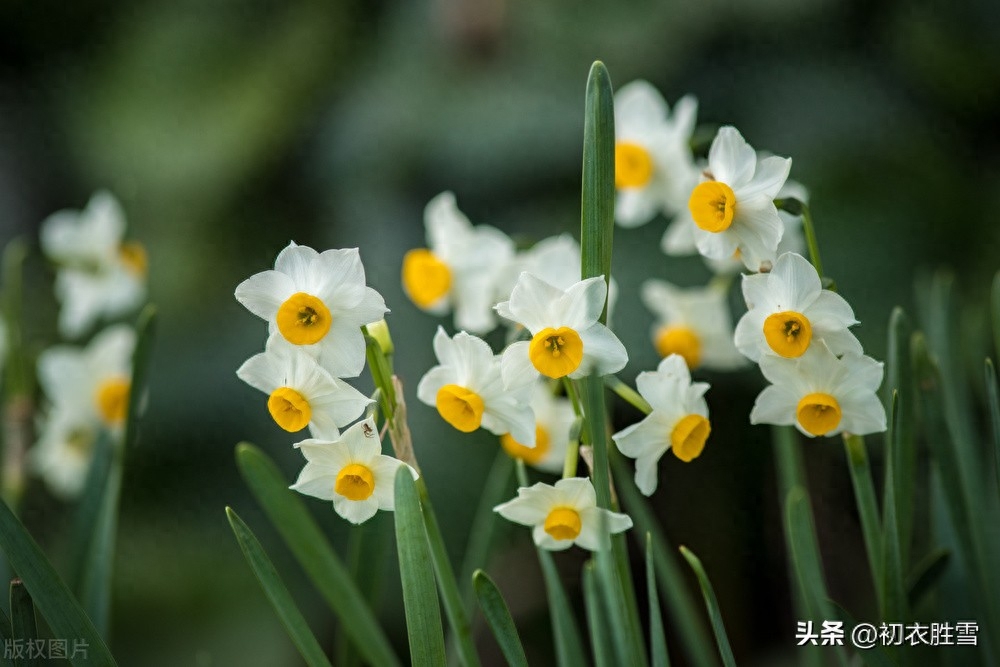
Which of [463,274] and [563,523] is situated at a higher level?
[463,274]

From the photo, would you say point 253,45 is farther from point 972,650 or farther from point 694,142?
point 972,650

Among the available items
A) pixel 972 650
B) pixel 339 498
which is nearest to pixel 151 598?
pixel 339 498

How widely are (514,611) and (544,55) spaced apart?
0.80m

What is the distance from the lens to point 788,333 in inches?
15.5

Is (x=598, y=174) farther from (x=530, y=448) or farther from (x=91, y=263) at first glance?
(x=91, y=263)

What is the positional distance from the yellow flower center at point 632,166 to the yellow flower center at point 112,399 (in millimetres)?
434

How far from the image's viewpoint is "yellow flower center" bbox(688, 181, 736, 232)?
1.34ft

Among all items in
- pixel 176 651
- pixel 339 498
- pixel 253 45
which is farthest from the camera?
pixel 253 45

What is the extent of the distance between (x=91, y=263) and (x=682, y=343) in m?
0.54

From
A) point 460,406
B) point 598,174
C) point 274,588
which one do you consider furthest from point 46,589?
point 598,174

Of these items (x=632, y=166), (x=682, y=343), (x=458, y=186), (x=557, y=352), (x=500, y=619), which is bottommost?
(x=500, y=619)

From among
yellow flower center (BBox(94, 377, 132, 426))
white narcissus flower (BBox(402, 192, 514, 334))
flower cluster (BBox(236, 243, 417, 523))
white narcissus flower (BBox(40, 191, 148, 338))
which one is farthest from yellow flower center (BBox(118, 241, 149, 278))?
flower cluster (BBox(236, 243, 417, 523))

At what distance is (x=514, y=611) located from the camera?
103 cm

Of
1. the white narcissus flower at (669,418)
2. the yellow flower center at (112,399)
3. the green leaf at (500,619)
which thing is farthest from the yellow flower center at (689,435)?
the yellow flower center at (112,399)
